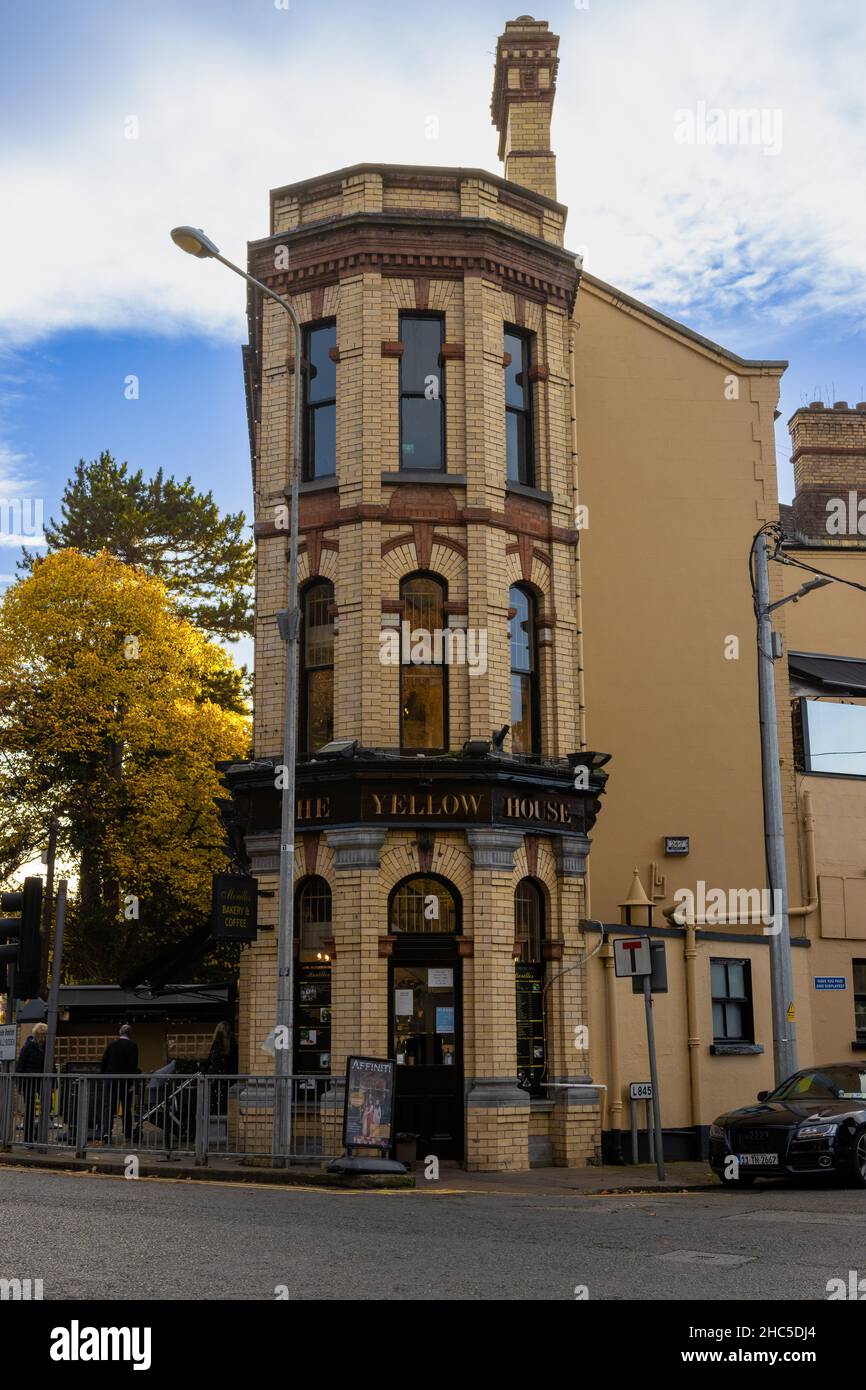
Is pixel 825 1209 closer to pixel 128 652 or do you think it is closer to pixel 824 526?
pixel 824 526

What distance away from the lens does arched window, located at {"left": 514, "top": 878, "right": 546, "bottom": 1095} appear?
64.5 feet

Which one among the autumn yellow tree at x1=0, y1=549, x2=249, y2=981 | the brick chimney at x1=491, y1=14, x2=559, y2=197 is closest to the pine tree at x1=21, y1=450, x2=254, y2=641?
the autumn yellow tree at x1=0, y1=549, x2=249, y2=981

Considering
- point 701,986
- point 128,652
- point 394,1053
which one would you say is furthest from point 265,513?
point 128,652

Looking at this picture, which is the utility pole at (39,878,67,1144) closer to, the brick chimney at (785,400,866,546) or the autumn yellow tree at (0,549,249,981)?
the autumn yellow tree at (0,549,249,981)

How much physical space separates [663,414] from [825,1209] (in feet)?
53.8

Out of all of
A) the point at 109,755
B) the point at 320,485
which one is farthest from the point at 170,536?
the point at 320,485

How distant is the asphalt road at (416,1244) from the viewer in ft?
28.6

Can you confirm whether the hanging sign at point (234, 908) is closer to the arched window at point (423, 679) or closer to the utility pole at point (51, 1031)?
the utility pole at point (51, 1031)

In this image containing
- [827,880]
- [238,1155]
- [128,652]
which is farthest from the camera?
[128,652]

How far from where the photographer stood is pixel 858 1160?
622 inches

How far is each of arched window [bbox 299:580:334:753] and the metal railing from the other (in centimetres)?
485

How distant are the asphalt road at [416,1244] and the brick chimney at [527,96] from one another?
16589 millimetres

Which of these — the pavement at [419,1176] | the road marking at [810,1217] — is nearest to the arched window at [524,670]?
the pavement at [419,1176]

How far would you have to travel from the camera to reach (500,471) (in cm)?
2069
